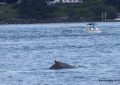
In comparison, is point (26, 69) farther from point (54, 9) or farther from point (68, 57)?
point (54, 9)

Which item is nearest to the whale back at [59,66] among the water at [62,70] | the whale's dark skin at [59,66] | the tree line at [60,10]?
the whale's dark skin at [59,66]

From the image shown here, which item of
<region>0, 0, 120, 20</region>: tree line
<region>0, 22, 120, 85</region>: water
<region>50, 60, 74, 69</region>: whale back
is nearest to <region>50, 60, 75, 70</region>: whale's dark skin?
<region>50, 60, 74, 69</region>: whale back

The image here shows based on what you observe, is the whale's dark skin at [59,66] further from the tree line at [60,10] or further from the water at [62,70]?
the tree line at [60,10]

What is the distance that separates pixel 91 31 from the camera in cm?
12769

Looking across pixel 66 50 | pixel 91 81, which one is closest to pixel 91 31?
pixel 66 50

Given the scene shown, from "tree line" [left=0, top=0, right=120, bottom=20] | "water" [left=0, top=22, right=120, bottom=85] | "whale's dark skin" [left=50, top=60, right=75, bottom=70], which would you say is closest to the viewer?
"water" [left=0, top=22, right=120, bottom=85]

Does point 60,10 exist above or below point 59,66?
below

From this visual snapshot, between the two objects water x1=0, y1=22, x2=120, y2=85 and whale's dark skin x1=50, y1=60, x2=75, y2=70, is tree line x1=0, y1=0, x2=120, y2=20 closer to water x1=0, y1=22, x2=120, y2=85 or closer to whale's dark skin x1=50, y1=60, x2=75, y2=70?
water x1=0, y1=22, x2=120, y2=85

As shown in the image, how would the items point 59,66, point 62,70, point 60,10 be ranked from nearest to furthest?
point 62,70 < point 59,66 < point 60,10

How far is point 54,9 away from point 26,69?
Result: 451 feet

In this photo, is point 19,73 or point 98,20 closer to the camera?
point 19,73

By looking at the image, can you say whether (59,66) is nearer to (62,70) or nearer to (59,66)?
(59,66)

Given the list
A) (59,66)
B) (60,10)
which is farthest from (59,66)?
(60,10)

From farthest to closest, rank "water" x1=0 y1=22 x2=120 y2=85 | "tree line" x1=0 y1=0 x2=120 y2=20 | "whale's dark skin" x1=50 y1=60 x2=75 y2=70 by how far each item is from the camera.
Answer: "tree line" x1=0 y1=0 x2=120 y2=20 → "whale's dark skin" x1=50 y1=60 x2=75 y2=70 → "water" x1=0 y1=22 x2=120 y2=85
